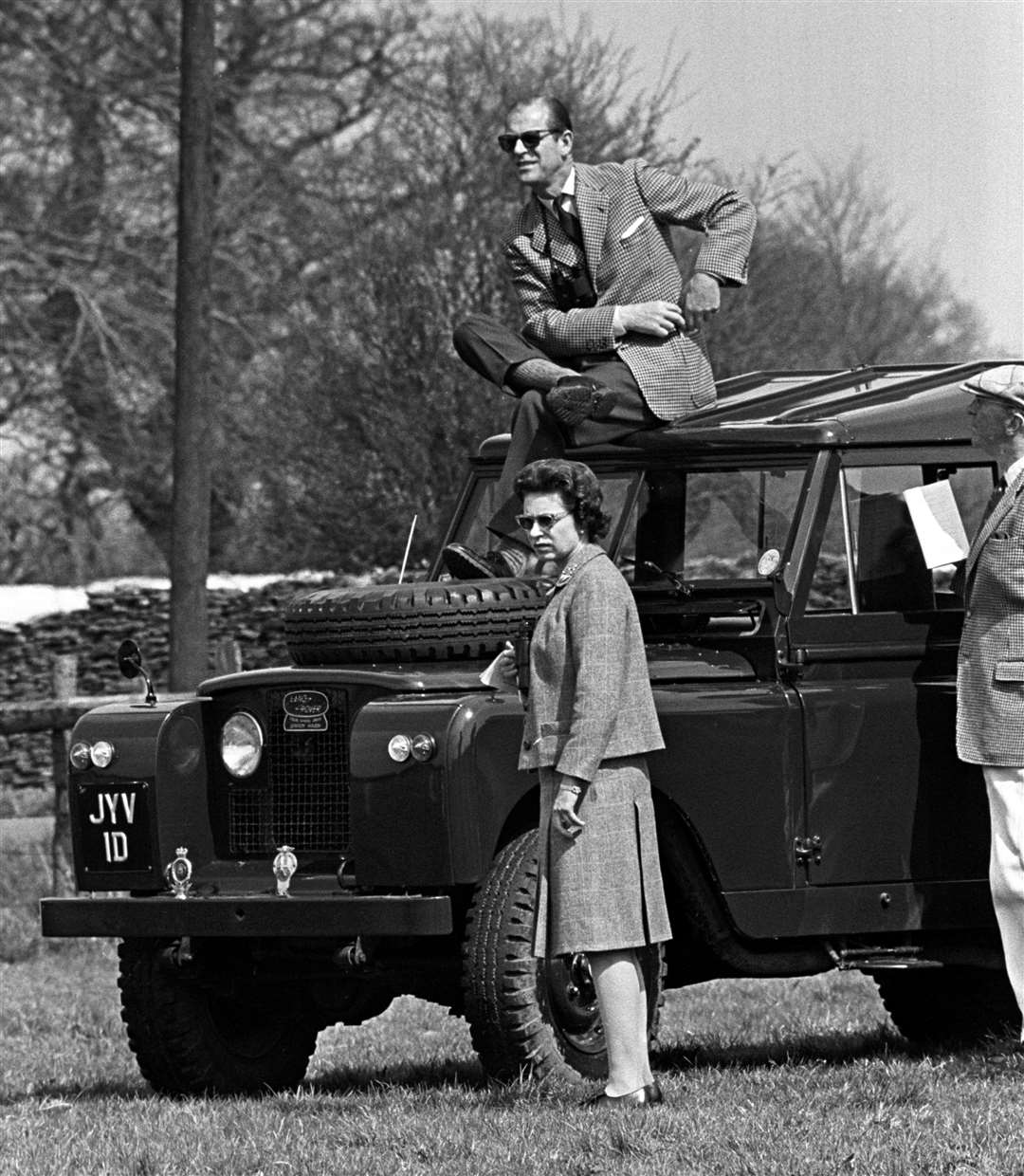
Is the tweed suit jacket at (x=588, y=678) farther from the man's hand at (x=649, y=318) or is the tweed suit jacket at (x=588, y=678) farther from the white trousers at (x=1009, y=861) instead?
the man's hand at (x=649, y=318)

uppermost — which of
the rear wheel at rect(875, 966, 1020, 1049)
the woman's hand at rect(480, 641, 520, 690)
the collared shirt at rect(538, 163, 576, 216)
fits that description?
the collared shirt at rect(538, 163, 576, 216)

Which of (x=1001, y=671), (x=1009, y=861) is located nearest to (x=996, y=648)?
(x=1001, y=671)

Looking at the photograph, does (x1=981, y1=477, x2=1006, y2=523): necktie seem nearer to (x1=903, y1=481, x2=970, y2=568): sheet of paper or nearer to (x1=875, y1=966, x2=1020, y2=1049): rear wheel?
(x1=903, y1=481, x2=970, y2=568): sheet of paper

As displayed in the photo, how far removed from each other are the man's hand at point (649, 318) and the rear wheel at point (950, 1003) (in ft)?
8.08

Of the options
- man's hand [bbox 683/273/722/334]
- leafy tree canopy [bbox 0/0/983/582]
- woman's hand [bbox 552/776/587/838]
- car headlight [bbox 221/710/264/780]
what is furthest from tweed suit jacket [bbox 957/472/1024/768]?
leafy tree canopy [bbox 0/0/983/582]

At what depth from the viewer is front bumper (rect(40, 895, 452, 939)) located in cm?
748

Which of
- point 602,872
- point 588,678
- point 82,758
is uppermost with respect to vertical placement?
point 588,678

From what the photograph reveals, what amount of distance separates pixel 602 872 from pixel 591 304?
2.52 metres

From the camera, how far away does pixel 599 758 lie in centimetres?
709

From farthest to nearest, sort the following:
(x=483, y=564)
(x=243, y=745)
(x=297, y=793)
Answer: (x=483, y=564)
(x=243, y=745)
(x=297, y=793)

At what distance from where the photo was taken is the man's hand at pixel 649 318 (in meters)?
8.63

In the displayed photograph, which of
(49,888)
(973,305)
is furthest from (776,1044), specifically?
(973,305)

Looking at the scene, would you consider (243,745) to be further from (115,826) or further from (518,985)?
(518,985)

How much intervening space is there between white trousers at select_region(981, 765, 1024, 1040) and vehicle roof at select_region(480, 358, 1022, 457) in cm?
138
